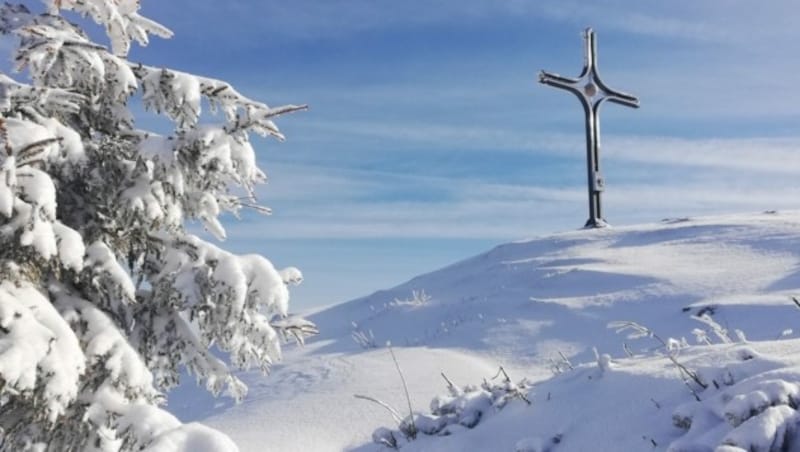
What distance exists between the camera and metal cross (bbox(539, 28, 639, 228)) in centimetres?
1945

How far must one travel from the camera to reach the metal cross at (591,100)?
63.8ft

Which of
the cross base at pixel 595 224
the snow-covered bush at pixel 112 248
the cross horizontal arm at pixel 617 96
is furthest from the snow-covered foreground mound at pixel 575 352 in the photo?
the cross horizontal arm at pixel 617 96

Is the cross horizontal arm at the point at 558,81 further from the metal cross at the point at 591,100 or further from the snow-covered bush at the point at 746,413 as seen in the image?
the snow-covered bush at the point at 746,413

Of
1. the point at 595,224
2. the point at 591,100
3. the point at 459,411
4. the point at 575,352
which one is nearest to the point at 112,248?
the point at 459,411

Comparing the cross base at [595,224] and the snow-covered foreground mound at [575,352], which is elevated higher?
the cross base at [595,224]

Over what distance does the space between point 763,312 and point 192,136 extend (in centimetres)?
821

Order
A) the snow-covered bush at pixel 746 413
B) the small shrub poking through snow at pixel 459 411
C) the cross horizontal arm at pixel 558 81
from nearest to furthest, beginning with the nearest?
Answer: the snow-covered bush at pixel 746 413 → the small shrub poking through snow at pixel 459 411 → the cross horizontal arm at pixel 558 81

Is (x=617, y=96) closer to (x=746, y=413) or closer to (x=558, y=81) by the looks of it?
(x=558, y=81)

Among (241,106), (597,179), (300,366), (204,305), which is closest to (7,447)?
(204,305)

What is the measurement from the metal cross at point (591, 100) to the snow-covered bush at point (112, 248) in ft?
51.3

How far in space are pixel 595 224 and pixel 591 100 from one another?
337 centimetres

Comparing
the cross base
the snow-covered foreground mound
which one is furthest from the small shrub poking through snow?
the cross base

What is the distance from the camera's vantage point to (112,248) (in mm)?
4691

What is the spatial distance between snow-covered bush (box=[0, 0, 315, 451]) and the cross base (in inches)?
614
